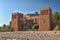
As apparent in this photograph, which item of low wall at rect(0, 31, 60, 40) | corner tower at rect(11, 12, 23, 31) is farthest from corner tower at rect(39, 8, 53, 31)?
low wall at rect(0, 31, 60, 40)

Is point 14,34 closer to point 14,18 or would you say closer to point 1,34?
point 1,34

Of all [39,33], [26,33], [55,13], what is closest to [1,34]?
[26,33]

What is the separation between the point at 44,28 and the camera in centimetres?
1945

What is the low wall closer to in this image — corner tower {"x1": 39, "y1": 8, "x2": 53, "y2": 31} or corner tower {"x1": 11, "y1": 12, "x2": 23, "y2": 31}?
corner tower {"x1": 39, "y1": 8, "x2": 53, "y2": 31}

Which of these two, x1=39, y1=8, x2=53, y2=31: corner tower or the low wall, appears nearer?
the low wall

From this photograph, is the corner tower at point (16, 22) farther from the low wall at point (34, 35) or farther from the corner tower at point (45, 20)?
the low wall at point (34, 35)

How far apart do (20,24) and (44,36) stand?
1572 cm

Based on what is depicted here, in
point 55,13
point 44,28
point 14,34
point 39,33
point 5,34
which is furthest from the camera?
point 55,13

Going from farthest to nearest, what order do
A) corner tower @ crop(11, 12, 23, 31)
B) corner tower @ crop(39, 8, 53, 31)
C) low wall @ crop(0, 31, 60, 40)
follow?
corner tower @ crop(11, 12, 23, 31) < corner tower @ crop(39, 8, 53, 31) < low wall @ crop(0, 31, 60, 40)

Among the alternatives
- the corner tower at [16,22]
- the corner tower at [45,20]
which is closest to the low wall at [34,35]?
the corner tower at [45,20]

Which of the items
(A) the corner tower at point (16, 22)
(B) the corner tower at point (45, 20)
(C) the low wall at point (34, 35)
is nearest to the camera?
(C) the low wall at point (34, 35)

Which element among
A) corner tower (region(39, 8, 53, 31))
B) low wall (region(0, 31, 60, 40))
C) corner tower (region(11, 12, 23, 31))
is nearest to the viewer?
low wall (region(0, 31, 60, 40))

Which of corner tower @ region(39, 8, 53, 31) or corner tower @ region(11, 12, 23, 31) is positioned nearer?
corner tower @ region(39, 8, 53, 31)

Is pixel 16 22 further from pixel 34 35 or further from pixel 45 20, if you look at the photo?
pixel 34 35
